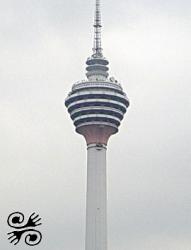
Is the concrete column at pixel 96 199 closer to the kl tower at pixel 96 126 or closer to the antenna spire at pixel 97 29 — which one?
the kl tower at pixel 96 126

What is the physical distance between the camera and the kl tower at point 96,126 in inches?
5960

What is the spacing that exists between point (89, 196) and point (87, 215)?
17.0 feet

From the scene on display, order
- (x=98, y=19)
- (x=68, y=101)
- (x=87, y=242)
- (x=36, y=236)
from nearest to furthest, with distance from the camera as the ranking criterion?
(x=36, y=236), (x=87, y=242), (x=68, y=101), (x=98, y=19)

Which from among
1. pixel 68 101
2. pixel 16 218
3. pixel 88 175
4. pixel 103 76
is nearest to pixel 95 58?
pixel 103 76

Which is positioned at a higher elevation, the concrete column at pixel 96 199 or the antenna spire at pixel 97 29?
the antenna spire at pixel 97 29

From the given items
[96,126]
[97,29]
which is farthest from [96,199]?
[97,29]

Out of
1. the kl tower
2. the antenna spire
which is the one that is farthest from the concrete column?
the antenna spire

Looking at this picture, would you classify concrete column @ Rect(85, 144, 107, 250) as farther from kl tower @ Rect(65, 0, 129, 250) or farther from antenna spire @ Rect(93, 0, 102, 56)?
antenna spire @ Rect(93, 0, 102, 56)

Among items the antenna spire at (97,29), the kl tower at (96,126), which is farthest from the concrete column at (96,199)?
the antenna spire at (97,29)

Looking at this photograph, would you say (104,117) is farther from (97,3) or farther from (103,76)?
(97,3)

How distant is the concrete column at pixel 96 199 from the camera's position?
151m

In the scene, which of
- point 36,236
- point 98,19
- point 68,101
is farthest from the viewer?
point 98,19

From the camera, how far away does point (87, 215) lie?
15362 centimetres

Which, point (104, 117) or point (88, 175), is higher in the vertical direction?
point (104, 117)
